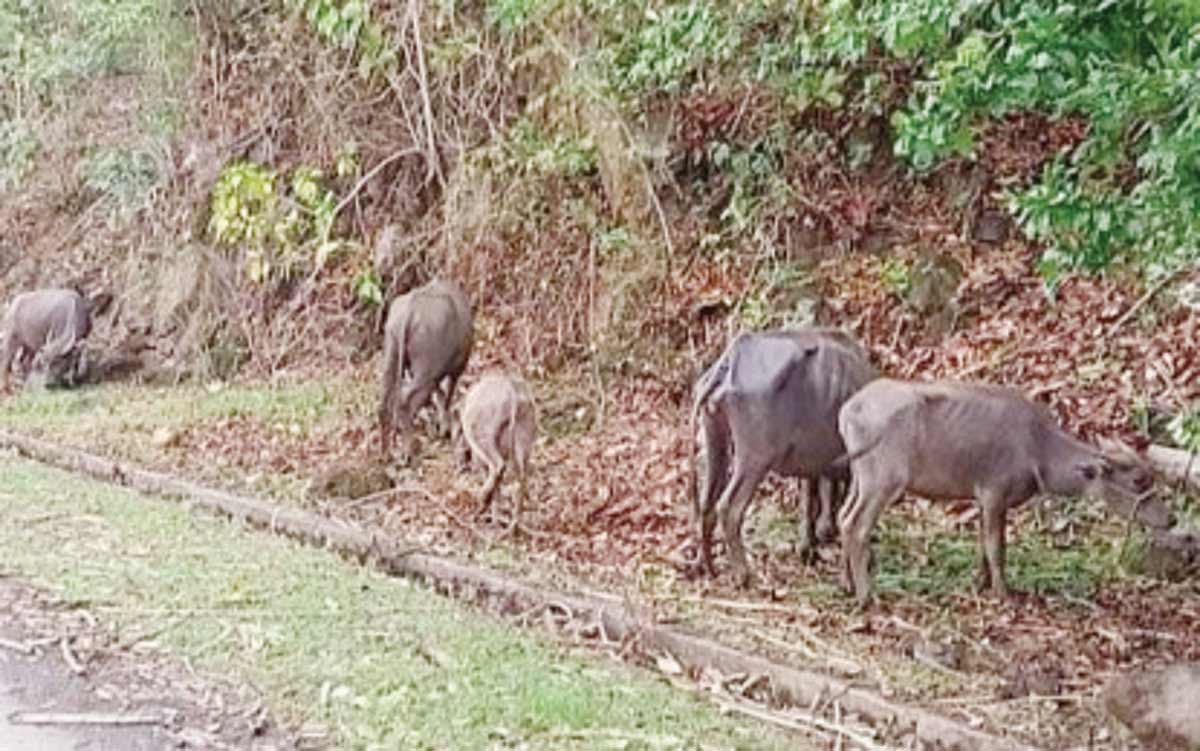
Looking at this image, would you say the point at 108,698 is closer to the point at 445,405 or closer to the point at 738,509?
the point at 738,509

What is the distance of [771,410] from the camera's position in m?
7.12

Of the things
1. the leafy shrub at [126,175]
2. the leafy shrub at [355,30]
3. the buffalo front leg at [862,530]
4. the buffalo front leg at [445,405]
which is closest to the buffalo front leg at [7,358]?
the leafy shrub at [126,175]

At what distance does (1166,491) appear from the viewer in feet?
24.6

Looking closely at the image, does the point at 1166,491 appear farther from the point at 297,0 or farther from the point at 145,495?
the point at 297,0

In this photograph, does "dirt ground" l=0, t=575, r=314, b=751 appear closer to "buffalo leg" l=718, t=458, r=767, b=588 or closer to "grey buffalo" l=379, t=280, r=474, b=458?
"buffalo leg" l=718, t=458, r=767, b=588

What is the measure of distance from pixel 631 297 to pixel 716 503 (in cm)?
472

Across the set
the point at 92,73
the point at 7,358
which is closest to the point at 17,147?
the point at 92,73

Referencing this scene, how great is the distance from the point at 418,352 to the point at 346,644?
4416 millimetres

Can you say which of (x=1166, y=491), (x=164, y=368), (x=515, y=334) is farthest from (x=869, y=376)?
(x=164, y=368)

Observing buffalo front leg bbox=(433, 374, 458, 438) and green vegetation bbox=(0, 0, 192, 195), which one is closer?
buffalo front leg bbox=(433, 374, 458, 438)

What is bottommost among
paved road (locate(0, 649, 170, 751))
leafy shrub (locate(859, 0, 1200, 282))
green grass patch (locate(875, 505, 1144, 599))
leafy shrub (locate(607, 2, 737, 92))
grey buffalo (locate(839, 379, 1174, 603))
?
paved road (locate(0, 649, 170, 751))

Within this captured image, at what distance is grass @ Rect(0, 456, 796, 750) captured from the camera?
5.04 meters

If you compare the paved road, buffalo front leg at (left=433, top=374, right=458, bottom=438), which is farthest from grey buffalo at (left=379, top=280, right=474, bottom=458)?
the paved road

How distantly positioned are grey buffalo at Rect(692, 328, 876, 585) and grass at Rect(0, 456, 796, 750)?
4.25ft
